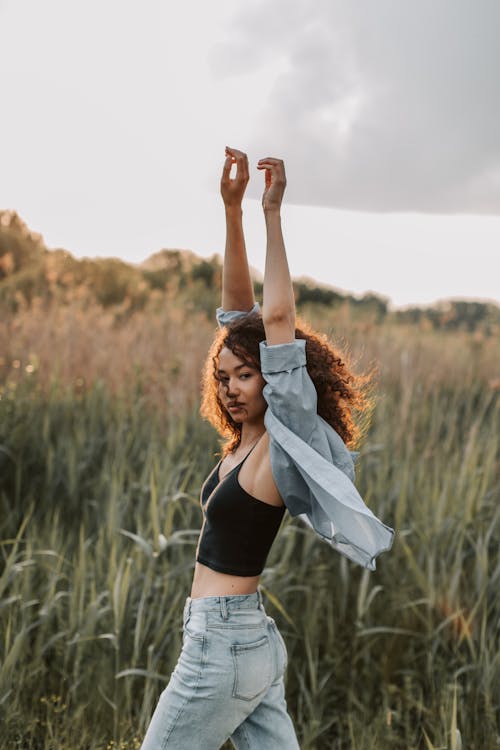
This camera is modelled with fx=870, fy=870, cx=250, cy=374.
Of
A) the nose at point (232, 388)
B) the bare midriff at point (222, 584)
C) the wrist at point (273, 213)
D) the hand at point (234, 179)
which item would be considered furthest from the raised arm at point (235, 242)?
the bare midriff at point (222, 584)

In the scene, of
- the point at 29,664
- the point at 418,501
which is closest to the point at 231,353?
the point at 29,664

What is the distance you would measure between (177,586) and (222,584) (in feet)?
4.77

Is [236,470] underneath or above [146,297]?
underneath

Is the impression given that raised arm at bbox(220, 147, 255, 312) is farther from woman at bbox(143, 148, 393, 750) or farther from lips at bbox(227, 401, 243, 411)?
lips at bbox(227, 401, 243, 411)

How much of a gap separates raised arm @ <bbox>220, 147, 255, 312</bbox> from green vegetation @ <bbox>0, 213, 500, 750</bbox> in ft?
1.06

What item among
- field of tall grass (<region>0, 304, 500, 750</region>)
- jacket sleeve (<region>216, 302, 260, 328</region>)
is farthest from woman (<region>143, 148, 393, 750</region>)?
field of tall grass (<region>0, 304, 500, 750</region>)

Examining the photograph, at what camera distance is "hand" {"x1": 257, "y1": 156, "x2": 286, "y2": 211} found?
2043 mm

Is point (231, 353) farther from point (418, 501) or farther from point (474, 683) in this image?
point (418, 501)

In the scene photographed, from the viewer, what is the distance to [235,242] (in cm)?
240

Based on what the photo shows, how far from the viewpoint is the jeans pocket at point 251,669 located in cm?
195

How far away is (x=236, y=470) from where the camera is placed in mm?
2086

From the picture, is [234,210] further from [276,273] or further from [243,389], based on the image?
[243,389]

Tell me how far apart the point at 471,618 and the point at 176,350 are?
3619 mm

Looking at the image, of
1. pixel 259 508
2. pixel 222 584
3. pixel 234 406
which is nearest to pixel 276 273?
pixel 234 406
